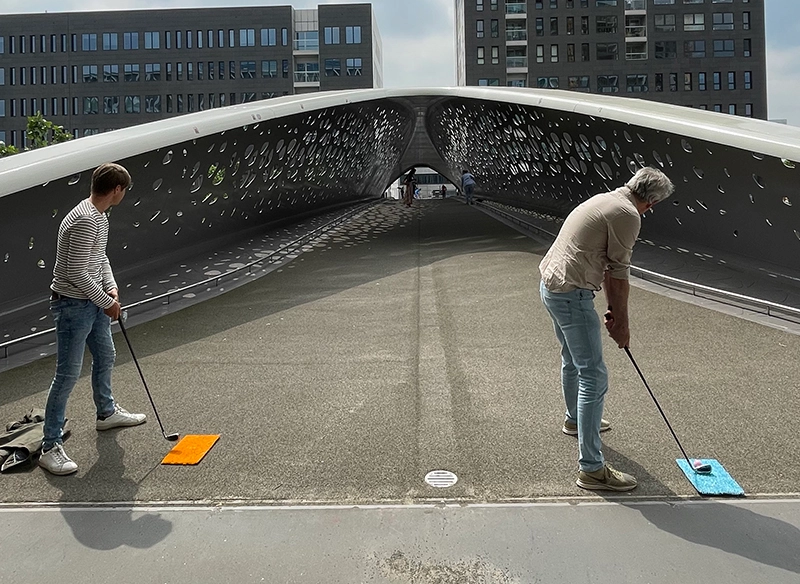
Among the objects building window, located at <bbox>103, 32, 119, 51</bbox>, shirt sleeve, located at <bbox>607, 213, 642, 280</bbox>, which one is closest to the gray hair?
shirt sleeve, located at <bbox>607, 213, 642, 280</bbox>

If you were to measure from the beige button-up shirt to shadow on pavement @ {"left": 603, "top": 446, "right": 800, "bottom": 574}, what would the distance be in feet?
3.86

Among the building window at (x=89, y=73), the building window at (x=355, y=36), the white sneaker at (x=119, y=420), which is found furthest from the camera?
the building window at (x=355, y=36)

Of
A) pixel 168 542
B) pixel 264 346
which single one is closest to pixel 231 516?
pixel 168 542

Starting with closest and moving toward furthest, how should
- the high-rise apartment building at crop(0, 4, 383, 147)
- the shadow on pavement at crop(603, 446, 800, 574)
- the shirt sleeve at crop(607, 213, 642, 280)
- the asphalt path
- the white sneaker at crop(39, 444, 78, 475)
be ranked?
the shadow on pavement at crop(603, 446, 800, 574) < the asphalt path < the shirt sleeve at crop(607, 213, 642, 280) < the white sneaker at crop(39, 444, 78, 475) < the high-rise apartment building at crop(0, 4, 383, 147)

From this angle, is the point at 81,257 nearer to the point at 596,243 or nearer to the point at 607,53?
the point at 596,243

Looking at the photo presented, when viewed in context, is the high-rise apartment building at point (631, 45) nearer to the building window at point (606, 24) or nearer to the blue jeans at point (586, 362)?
the building window at point (606, 24)

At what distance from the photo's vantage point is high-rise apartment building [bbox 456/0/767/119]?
6512cm

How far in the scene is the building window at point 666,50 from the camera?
65.8m

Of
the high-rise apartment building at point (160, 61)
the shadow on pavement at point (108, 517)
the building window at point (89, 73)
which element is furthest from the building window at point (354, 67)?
the shadow on pavement at point (108, 517)

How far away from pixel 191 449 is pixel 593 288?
264 cm

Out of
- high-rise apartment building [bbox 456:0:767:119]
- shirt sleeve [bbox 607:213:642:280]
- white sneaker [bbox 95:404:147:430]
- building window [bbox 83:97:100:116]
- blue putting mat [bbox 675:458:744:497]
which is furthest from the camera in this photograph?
building window [bbox 83:97:100:116]

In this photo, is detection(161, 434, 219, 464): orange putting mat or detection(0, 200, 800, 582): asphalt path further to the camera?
detection(161, 434, 219, 464): orange putting mat

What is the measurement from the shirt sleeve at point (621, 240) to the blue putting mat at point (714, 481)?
47.0 inches

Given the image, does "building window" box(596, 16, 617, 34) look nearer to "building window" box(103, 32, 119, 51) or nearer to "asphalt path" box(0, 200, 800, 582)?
"building window" box(103, 32, 119, 51)
